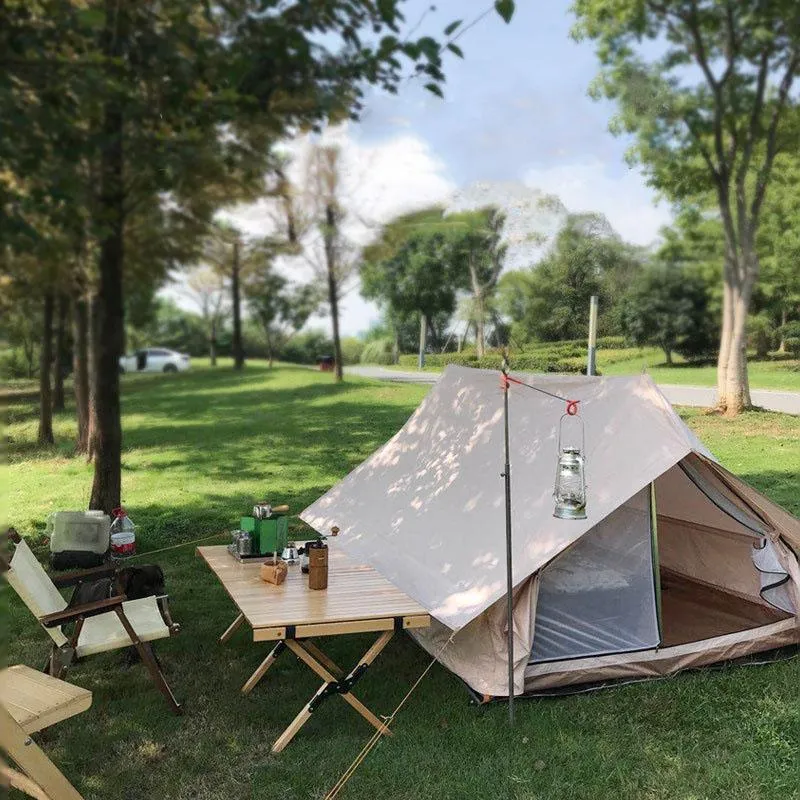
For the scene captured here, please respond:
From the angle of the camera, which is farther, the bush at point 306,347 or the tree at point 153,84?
the bush at point 306,347

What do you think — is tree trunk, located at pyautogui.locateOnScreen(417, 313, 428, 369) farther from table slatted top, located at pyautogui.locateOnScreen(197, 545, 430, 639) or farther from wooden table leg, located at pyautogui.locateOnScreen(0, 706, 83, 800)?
wooden table leg, located at pyautogui.locateOnScreen(0, 706, 83, 800)

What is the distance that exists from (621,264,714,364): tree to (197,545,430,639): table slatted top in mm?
3390

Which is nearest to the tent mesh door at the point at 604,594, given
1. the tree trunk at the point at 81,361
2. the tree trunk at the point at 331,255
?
the tree trunk at the point at 331,255

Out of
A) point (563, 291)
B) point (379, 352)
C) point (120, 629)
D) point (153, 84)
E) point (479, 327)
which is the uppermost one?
point (153, 84)

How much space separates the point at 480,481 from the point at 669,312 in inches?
226

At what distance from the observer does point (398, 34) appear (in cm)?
294

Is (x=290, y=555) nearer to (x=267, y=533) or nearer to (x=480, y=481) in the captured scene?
(x=267, y=533)

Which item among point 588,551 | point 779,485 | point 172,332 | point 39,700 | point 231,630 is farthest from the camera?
point 779,485

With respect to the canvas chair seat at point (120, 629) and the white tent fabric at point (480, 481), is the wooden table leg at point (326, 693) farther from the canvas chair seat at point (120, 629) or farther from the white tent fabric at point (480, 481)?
the canvas chair seat at point (120, 629)

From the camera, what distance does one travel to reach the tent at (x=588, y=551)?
11.7 feet

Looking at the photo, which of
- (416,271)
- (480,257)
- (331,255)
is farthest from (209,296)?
(480,257)

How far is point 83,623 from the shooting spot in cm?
357

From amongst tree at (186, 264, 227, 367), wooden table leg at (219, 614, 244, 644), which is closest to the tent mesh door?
wooden table leg at (219, 614, 244, 644)

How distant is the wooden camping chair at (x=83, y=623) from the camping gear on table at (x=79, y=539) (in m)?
1.71
